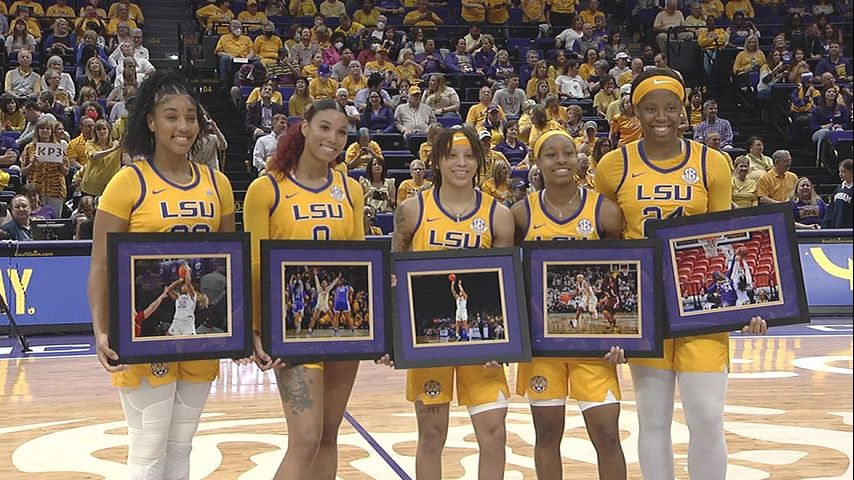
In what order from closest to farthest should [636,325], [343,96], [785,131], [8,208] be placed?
1. [636,325]
2. [8,208]
3. [343,96]
4. [785,131]

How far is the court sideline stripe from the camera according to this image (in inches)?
199

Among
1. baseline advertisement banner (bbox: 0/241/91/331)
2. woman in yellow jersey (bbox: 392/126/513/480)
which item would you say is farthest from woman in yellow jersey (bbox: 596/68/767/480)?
baseline advertisement banner (bbox: 0/241/91/331)

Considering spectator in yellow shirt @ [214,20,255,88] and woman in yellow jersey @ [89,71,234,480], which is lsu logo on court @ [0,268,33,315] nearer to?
spectator in yellow shirt @ [214,20,255,88]

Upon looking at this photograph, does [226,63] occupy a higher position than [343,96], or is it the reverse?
[226,63]

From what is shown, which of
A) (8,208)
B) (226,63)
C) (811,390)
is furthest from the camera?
(226,63)

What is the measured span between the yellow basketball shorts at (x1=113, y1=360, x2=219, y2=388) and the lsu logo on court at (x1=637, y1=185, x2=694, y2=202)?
5.79ft

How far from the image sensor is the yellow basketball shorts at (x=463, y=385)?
3.87 metres

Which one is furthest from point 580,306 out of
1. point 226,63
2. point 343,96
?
point 226,63

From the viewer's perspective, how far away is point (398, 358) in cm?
379

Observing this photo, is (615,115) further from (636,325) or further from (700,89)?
(636,325)

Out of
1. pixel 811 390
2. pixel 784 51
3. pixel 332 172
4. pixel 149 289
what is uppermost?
pixel 784 51

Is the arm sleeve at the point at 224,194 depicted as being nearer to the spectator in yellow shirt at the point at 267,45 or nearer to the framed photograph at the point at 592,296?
the framed photograph at the point at 592,296

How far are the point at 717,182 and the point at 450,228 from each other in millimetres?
1045

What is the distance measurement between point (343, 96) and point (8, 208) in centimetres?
404
